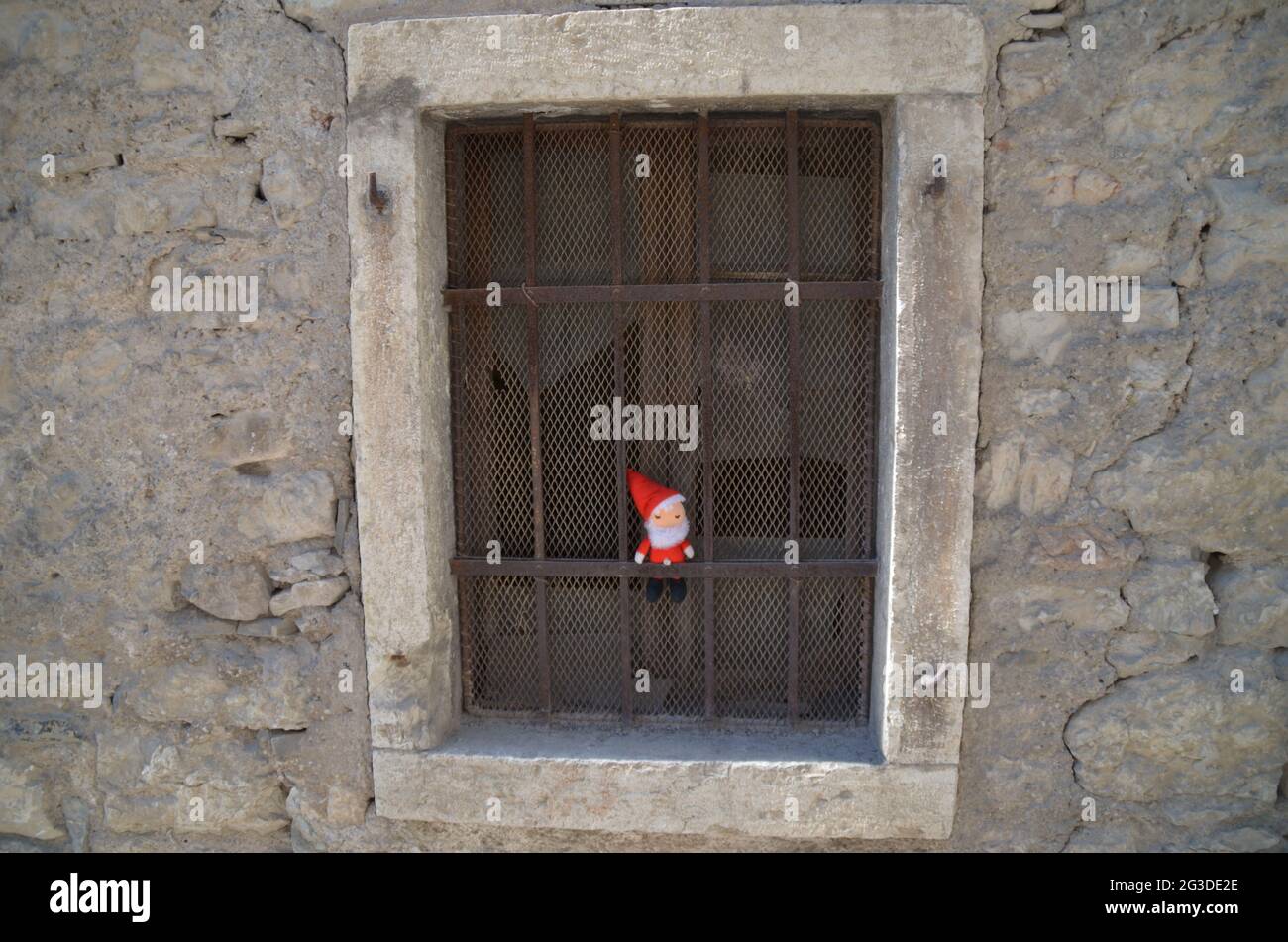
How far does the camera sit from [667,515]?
8.43ft

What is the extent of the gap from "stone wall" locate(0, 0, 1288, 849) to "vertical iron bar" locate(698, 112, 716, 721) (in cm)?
47

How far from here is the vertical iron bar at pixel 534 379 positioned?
8.48 ft

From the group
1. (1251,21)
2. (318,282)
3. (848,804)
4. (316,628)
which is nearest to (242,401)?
(318,282)

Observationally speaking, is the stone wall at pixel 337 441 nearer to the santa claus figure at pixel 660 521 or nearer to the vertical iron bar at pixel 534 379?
the vertical iron bar at pixel 534 379

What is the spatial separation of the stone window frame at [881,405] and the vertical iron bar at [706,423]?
130 millimetres

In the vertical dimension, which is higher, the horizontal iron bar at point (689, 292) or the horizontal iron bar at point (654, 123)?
the horizontal iron bar at point (654, 123)

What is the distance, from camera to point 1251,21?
2312 millimetres

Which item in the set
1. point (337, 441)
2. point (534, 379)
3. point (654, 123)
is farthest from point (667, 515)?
point (654, 123)

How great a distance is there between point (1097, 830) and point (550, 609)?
1640 millimetres

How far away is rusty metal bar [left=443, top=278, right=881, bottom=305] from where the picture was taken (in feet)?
8.30

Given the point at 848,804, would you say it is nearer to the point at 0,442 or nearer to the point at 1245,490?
the point at 1245,490

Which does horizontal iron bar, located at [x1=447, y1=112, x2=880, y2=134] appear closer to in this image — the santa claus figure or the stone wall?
the stone wall

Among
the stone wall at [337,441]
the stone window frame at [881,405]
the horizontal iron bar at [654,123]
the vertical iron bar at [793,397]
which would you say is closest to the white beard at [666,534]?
the vertical iron bar at [793,397]

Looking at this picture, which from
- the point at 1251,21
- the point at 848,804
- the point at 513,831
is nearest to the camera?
the point at 1251,21
